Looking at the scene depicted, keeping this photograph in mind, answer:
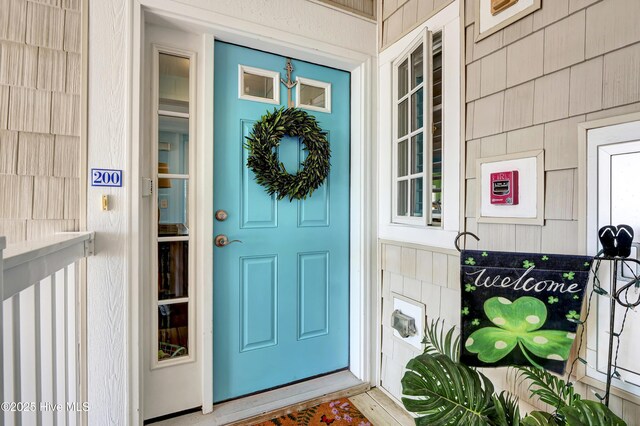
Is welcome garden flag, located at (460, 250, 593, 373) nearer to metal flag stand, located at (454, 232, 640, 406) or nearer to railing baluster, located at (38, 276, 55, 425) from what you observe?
metal flag stand, located at (454, 232, 640, 406)

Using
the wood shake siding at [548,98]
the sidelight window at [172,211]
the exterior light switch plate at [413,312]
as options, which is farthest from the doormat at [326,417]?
the wood shake siding at [548,98]

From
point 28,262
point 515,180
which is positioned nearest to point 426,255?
point 515,180

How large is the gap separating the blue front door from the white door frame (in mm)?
62

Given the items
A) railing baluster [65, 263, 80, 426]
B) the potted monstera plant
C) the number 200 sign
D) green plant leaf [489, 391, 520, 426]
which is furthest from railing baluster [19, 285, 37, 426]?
green plant leaf [489, 391, 520, 426]

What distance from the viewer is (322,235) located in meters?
2.00

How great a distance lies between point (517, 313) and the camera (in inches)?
40.9

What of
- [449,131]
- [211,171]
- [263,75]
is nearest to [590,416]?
[449,131]

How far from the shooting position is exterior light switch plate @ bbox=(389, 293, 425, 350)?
1.67m

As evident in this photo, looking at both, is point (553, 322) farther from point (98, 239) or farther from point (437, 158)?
point (98, 239)

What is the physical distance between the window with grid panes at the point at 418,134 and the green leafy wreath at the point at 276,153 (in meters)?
0.47

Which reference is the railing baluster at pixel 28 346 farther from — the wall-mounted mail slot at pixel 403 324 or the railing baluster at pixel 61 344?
the wall-mounted mail slot at pixel 403 324

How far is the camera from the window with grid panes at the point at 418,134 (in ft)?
5.14

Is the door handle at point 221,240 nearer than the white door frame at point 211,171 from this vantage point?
No

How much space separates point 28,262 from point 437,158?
5.46ft
